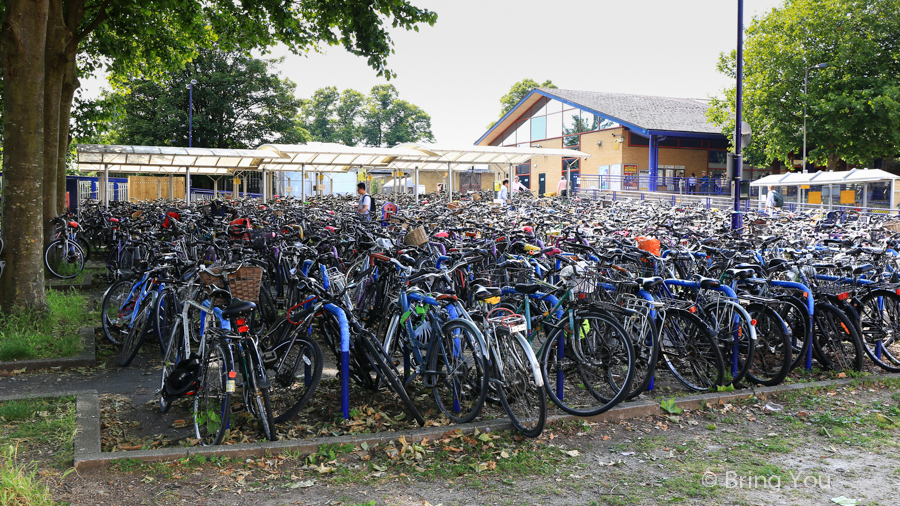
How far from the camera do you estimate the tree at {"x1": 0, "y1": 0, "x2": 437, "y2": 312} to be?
6070mm

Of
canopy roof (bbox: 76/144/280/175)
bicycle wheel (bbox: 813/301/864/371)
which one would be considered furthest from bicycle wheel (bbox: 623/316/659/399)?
canopy roof (bbox: 76/144/280/175)

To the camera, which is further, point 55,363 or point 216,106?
point 216,106

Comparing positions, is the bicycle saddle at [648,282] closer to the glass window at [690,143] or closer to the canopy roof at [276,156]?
the canopy roof at [276,156]

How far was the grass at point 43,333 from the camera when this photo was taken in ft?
17.8

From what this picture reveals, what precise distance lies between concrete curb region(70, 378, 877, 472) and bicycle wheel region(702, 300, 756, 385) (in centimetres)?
38

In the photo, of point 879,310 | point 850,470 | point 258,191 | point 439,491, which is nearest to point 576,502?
point 439,491

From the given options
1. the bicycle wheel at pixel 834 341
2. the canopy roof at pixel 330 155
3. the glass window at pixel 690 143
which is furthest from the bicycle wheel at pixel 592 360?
the glass window at pixel 690 143

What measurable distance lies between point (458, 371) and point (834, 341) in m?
3.18

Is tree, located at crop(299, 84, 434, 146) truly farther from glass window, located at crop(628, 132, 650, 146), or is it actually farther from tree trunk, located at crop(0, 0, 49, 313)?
tree trunk, located at crop(0, 0, 49, 313)

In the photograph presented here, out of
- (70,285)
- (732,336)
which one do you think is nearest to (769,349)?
(732,336)

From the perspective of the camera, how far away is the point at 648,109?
124ft

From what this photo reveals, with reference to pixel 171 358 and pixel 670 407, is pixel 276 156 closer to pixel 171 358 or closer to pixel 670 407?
pixel 171 358

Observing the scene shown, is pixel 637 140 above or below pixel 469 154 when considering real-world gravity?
above

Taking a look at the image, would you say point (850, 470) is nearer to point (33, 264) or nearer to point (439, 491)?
point (439, 491)
